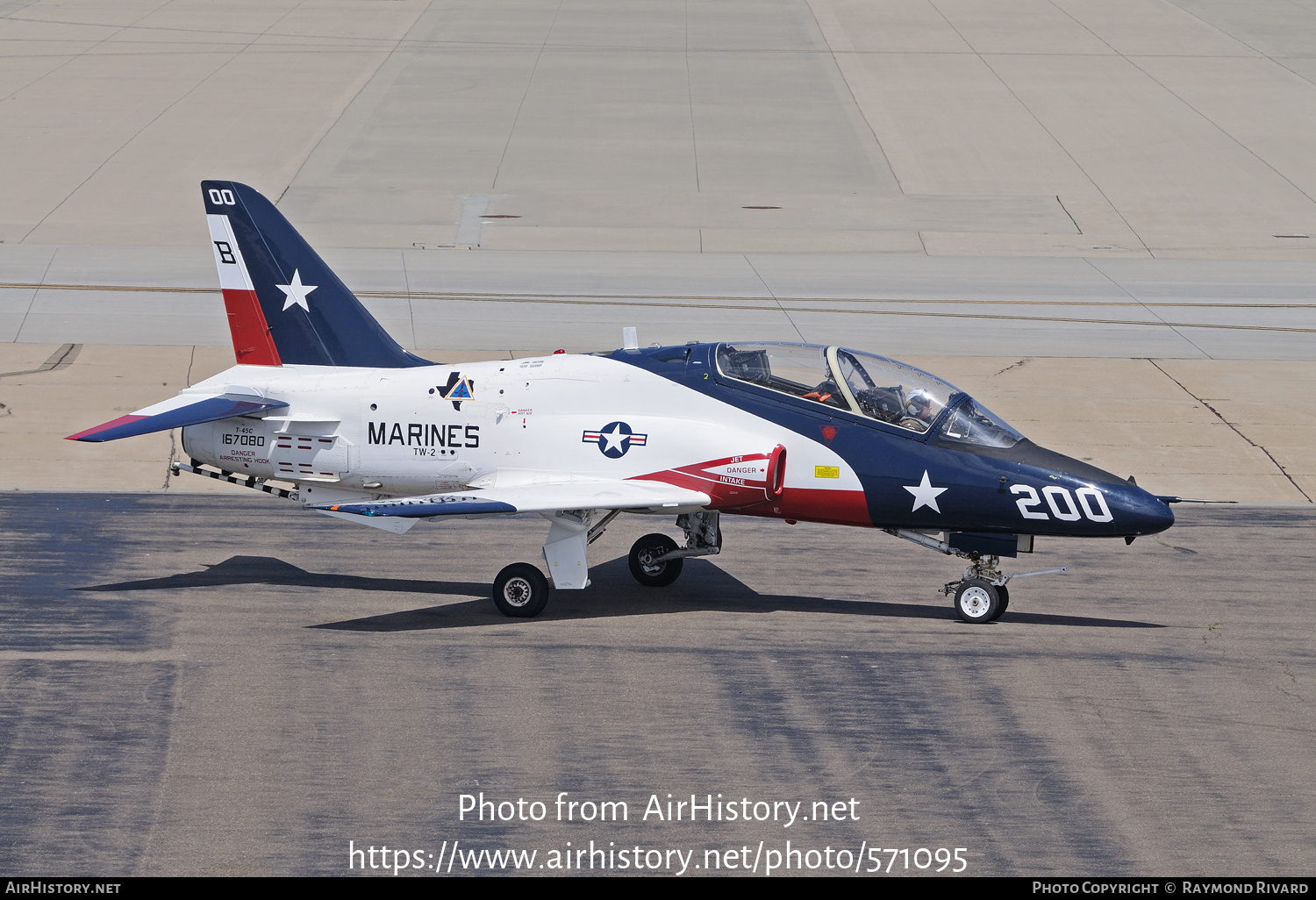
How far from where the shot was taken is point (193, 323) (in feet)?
90.6

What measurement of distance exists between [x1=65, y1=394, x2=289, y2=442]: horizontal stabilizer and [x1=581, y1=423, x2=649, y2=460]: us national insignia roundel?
3.65 m

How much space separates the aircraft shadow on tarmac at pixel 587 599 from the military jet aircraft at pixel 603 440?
0.36 meters

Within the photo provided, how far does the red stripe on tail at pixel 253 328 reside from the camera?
17.0 metres

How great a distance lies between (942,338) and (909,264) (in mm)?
5989

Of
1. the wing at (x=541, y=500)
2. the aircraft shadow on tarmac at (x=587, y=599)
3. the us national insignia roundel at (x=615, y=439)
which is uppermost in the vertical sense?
the us national insignia roundel at (x=615, y=439)

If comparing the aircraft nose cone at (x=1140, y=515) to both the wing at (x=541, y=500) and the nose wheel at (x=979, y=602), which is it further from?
the wing at (x=541, y=500)

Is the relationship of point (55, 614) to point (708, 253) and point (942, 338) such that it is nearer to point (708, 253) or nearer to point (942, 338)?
point (942, 338)

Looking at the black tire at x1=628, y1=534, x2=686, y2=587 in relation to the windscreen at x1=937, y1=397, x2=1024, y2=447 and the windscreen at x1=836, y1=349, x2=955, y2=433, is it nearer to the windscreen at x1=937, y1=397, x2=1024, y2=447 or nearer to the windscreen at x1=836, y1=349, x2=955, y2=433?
the windscreen at x1=836, y1=349, x2=955, y2=433

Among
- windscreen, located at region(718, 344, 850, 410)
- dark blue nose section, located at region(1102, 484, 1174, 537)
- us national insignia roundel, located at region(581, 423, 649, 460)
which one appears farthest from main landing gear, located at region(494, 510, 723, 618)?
dark blue nose section, located at region(1102, 484, 1174, 537)

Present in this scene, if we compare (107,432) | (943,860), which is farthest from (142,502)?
(943,860)

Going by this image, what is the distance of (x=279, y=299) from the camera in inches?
667

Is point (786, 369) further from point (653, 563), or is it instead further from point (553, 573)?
point (553, 573)

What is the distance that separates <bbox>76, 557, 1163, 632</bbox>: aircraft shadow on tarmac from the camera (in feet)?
51.2


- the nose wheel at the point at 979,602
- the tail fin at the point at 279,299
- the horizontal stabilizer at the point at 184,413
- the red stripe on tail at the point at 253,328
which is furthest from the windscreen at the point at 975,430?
the red stripe on tail at the point at 253,328
